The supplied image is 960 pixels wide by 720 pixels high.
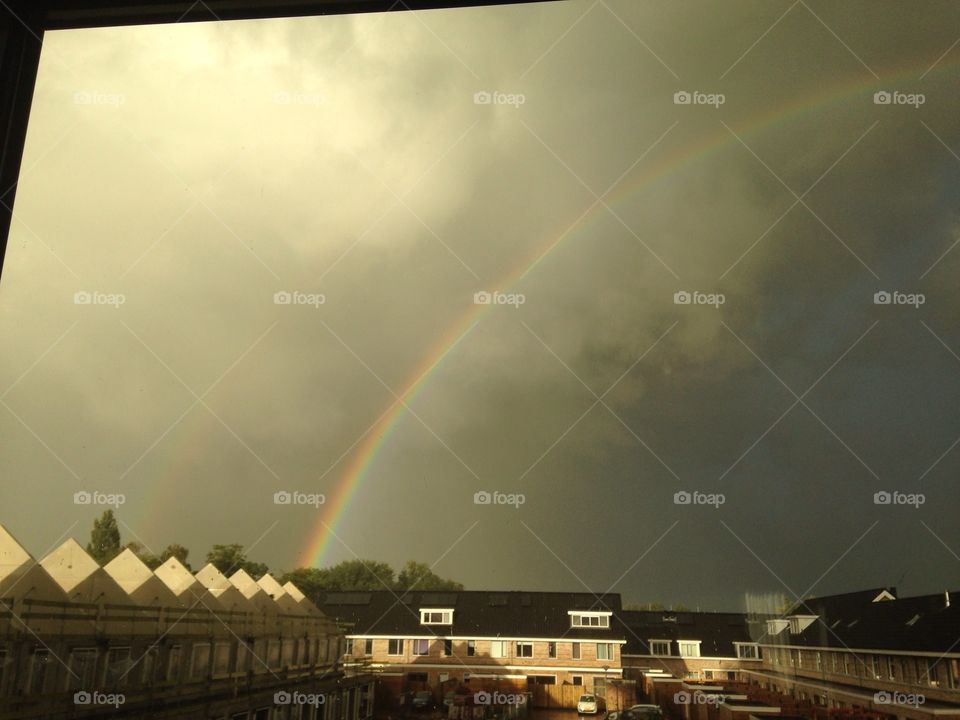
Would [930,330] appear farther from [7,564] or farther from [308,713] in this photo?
[7,564]

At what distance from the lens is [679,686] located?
1.87 m

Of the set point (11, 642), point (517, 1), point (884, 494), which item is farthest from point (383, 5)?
point (884, 494)

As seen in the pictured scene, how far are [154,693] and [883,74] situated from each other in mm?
2984

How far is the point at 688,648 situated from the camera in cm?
193

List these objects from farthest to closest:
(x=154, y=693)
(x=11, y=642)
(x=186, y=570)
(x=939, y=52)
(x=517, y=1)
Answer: (x=939, y=52), (x=186, y=570), (x=517, y=1), (x=154, y=693), (x=11, y=642)

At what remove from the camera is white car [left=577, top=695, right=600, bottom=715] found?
1.78 m
